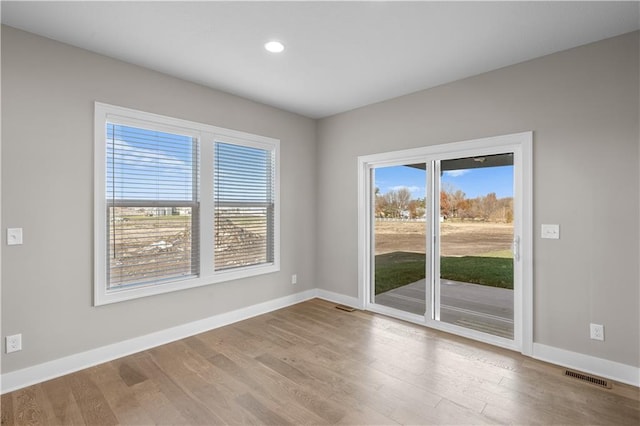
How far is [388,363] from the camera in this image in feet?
9.23

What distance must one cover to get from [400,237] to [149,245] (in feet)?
9.53

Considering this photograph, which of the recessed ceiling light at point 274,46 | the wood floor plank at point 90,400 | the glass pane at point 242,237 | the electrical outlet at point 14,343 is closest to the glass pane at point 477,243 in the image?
the recessed ceiling light at point 274,46

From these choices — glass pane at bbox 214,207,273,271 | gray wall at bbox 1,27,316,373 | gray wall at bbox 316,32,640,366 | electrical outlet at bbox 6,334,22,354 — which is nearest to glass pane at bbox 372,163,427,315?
gray wall at bbox 316,32,640,366

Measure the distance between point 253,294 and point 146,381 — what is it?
1672mm

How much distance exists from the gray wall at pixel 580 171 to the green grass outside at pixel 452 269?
1.18ft

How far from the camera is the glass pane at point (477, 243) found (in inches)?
127

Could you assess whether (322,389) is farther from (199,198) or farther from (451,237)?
(199,198)

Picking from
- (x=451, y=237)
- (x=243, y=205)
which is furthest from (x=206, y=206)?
(x=451, y=237)

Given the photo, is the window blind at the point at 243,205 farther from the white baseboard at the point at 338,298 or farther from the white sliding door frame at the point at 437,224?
the white sliding door frame at the point at 437,224

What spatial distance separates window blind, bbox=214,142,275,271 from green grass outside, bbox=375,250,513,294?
1.57m

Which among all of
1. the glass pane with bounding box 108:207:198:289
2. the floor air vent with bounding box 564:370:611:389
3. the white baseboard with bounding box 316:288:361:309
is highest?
the glass pane with bounding box 108:207:198:289

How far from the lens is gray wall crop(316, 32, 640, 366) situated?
250 cm

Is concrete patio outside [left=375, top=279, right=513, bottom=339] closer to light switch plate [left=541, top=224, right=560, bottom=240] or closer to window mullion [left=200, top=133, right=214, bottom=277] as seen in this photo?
light switch plate [left=541, top=224, right=560, bottom=240]

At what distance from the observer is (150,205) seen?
125 inches
